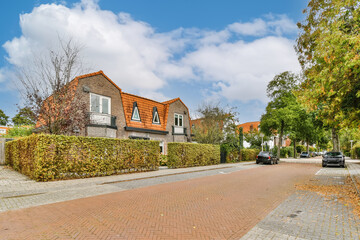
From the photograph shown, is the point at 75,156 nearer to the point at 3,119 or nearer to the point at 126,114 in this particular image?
the point at 126,114

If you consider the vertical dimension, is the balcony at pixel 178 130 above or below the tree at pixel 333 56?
below

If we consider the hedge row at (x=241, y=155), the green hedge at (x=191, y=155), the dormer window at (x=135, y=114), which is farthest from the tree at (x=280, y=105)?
the dormer window at (x=135, y=114)

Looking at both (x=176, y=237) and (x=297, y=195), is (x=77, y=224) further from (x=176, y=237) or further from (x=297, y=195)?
(x=297, y=195)

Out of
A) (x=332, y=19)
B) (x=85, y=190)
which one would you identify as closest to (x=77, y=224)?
(x=85, y=190)

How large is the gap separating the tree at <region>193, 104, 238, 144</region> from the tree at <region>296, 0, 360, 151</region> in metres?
14.1

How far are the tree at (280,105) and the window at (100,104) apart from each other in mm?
23263

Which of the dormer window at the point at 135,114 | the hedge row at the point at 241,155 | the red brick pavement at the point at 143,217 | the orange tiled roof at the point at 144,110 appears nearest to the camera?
the red brick pavement at the point at 143,217

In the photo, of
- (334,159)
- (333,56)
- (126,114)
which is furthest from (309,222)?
(334,159)

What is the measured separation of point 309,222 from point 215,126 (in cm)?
1965

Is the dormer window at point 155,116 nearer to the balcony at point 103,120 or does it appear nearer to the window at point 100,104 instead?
the balcony at point 103,120

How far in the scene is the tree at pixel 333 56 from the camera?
6.95 meters

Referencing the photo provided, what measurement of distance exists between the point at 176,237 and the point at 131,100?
1905 centimetres

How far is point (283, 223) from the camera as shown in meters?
5.00

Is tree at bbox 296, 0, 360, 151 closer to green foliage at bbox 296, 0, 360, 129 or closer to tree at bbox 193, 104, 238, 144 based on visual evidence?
green foliage at bbox 296, 0, 360, 129
